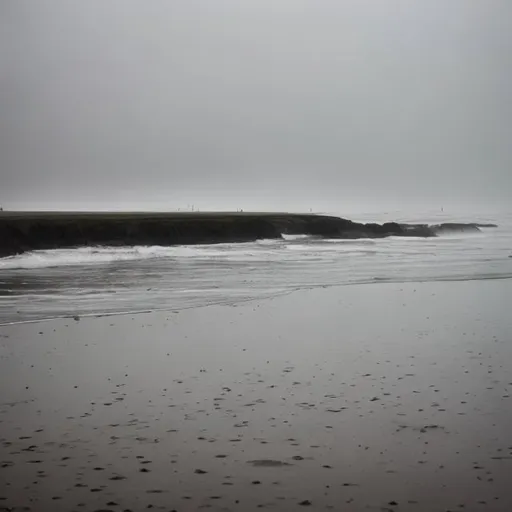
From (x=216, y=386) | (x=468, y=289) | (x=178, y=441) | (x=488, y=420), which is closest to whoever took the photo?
(x=178, y=441)

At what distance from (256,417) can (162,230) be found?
105 ft

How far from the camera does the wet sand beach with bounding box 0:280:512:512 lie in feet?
10.9

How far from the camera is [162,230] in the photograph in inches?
1415

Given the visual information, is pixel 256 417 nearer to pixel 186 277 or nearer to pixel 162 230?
pixel 186 277

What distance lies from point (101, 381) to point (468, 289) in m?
8.13

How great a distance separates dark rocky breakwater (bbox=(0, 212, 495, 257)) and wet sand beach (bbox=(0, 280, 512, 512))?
18.8 m

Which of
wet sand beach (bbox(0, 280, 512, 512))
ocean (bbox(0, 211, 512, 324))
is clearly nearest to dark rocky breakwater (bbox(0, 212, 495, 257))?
ocean (bbox(0, 211, 512, 324))

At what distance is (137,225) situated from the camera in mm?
35562

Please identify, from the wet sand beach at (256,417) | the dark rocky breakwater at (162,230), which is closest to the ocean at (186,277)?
the wet sand beach at (256,417)

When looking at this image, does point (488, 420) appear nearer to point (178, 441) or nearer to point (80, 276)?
point (178, 441)

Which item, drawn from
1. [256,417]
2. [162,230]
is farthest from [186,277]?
[162,230]

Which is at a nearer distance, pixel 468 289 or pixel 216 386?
pixel 216 386

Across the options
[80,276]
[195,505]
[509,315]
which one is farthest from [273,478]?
[80,276]

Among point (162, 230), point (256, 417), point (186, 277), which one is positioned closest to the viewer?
point (256, 417)
